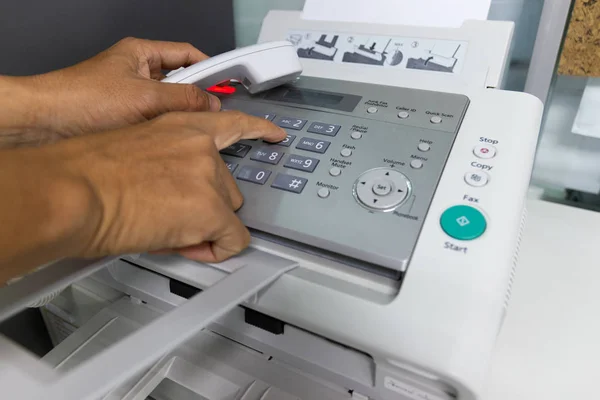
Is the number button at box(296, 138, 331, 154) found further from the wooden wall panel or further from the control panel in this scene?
the wooden wall panel

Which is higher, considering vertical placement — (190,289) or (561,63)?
(561,63)

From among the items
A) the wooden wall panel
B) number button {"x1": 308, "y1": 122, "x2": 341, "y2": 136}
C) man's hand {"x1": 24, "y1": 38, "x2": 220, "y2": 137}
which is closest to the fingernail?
man's hand {"x1": 24, "y1": 38, "x2": 220, "y2": 137}

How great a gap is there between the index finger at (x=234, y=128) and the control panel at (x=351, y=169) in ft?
0.05

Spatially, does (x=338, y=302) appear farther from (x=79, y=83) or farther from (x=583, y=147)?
(x=583, y=147)

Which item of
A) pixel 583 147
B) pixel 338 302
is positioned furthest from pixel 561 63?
pixel 338 302

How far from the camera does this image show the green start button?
0.34 meters

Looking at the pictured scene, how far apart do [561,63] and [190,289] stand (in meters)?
0.57

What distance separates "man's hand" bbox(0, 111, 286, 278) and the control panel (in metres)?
0.03

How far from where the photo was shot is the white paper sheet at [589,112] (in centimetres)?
65

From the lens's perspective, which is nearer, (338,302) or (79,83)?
(338,302)

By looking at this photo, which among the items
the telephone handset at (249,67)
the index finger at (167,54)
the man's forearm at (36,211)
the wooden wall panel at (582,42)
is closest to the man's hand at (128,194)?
the man's forearm at (36,211)

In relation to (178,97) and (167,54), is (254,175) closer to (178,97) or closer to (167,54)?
(178,97)

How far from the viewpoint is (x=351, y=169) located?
0.40m

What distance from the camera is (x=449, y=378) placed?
0.94ft
